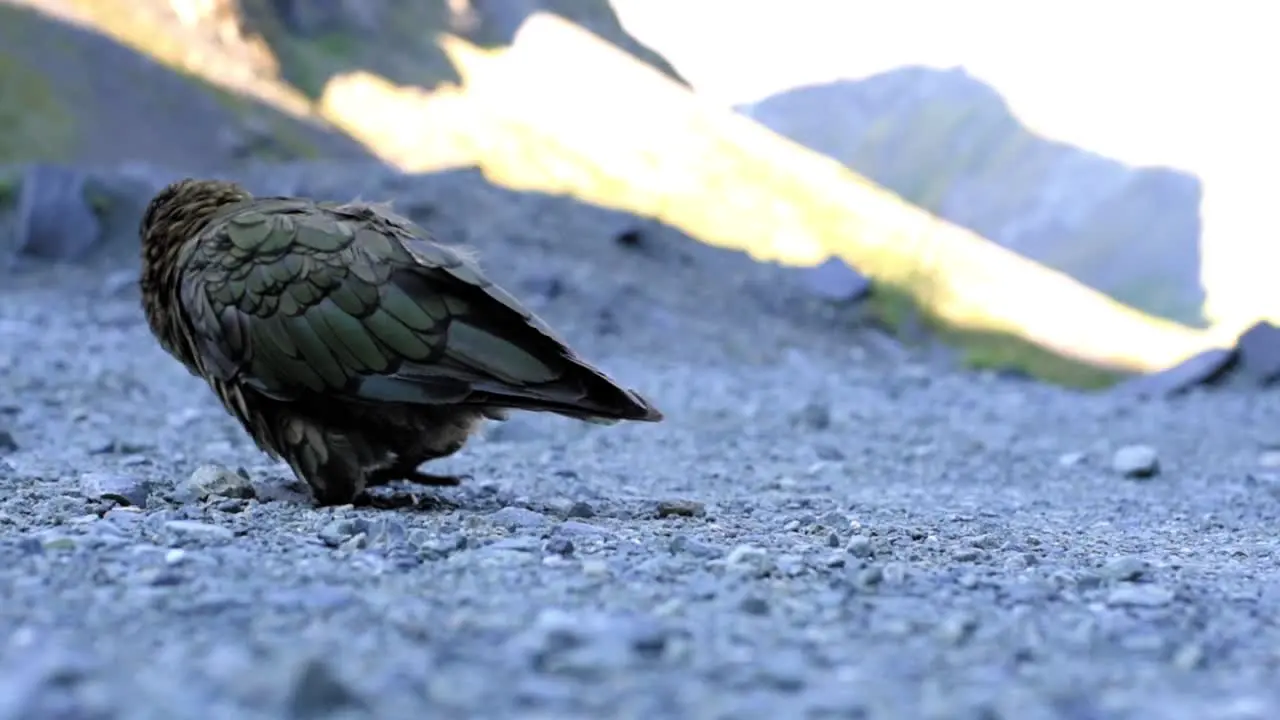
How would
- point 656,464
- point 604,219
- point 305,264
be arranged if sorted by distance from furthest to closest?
point 604,219 → point 656,464 → point 305,264

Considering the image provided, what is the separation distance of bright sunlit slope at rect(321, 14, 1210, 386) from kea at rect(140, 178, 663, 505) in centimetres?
1833

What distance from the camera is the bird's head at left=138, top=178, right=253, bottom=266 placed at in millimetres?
5000

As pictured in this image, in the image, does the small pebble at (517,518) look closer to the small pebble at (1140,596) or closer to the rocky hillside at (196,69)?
the small pebble at (1140,596)

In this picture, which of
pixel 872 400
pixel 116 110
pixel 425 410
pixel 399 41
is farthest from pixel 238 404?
A: pixel 399 41

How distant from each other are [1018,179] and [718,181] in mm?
31091

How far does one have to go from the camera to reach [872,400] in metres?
13.5

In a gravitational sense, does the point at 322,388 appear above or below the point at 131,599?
above

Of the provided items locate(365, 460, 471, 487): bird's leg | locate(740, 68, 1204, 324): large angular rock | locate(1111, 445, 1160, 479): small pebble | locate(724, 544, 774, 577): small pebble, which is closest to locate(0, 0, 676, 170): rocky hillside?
locate(740, 68, 1204, 324): large angular rock

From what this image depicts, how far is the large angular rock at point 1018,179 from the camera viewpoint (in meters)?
52.7

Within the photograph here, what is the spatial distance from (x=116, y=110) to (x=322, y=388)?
3613cm

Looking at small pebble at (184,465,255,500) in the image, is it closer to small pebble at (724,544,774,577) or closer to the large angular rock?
small pebble at (724,544,774,577)

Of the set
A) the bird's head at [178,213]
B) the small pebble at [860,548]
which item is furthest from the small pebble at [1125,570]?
the bird's head at [178,213]

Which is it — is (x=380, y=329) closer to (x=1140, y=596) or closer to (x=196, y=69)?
(x=1140, y=596)

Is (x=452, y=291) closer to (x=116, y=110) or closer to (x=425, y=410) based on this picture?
(x=425, y=410)
